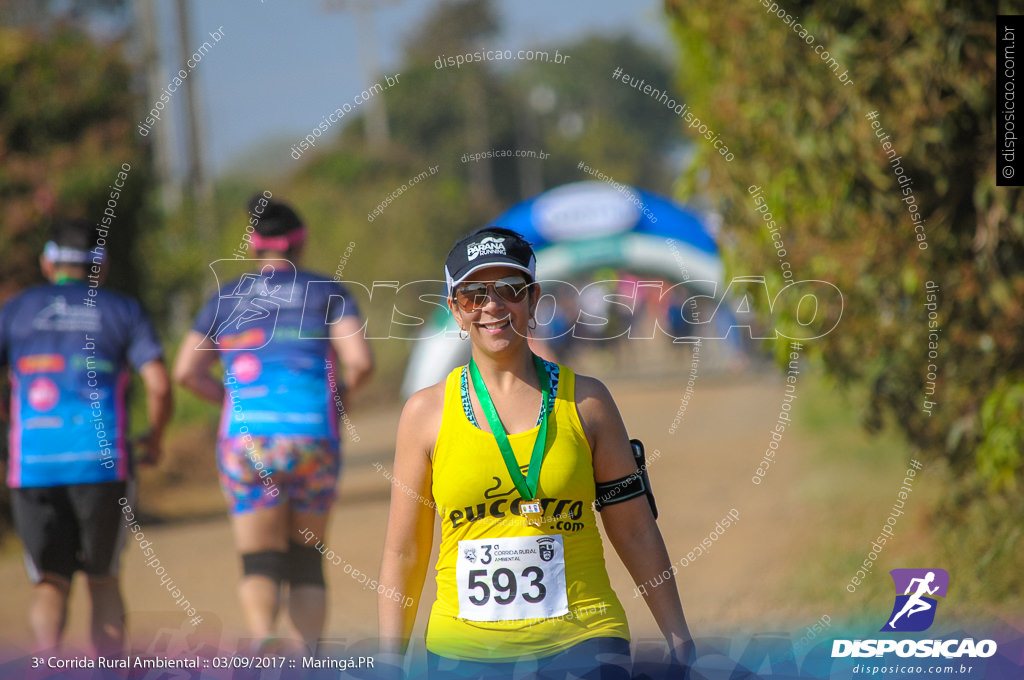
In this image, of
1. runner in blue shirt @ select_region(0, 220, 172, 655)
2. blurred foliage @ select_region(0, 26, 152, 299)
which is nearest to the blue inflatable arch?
blurred foliage @ select_region(0, 26, 152, 299)

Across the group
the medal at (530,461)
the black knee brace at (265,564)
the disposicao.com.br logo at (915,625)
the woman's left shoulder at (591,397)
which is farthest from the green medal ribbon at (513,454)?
the black knee brace at (265,564)

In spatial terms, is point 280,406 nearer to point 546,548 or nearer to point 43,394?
point 43,394

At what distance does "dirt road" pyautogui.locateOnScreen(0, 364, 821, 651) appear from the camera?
20.1ft

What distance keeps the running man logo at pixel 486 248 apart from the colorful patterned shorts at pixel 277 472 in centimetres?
211

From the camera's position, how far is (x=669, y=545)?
799 cm

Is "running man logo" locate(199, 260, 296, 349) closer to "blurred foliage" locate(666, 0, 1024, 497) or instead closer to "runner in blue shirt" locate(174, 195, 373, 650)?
"runner in blue shirt" locate(174, 195, 373, 650)

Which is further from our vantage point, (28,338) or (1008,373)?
(1008,373)

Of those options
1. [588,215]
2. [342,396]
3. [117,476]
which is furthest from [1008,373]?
[588,215]

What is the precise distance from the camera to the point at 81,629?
6340 mm

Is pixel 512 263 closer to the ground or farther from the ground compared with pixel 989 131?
closer to the ground

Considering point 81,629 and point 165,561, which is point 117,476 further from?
point 165,561

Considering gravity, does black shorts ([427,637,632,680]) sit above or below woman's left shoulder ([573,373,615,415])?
below

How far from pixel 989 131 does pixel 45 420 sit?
4.55m

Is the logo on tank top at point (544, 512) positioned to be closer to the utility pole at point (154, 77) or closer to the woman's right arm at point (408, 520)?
the woman's right arm at point (408, 520)
